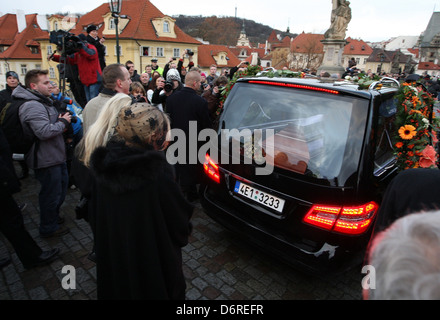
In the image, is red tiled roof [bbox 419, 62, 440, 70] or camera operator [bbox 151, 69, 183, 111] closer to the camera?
camera operator [bbox 151, 69, 183, 111]

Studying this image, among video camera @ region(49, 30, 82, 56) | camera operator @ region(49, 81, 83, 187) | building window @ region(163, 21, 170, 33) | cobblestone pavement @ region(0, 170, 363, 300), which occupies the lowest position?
cobblestone pavement @ region(0, 170, 363, 300)

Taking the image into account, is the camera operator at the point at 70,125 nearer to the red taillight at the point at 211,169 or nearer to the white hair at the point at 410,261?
the red taillight at the point at 211,169

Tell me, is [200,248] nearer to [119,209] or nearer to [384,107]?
[119,209]

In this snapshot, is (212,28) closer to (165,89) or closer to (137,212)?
(165,89)

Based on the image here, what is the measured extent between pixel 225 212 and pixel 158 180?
5.35ft

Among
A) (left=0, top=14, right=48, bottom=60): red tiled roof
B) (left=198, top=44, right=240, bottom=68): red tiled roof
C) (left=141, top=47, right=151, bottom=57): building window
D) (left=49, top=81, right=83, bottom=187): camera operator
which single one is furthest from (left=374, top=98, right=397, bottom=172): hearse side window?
(left=0, top=14, right=48, bottom=60): red tiled roof

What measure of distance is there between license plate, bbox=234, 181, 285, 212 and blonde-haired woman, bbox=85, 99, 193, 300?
1.10m

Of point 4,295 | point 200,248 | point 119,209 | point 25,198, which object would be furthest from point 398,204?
point 25,198

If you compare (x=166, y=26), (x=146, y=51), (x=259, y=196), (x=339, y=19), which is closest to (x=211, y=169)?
(x=259, y=196)

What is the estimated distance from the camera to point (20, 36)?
1789 inches

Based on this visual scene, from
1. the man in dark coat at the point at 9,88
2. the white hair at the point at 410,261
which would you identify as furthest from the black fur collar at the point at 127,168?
the man in dark coat at the point at 9,88

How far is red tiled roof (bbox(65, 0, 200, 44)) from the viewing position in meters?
39.8

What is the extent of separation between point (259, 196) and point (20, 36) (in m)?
58.6

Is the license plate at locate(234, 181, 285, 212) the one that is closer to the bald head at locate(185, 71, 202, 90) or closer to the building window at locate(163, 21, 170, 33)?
the bald head at locate(185, 71, 202, 90)
